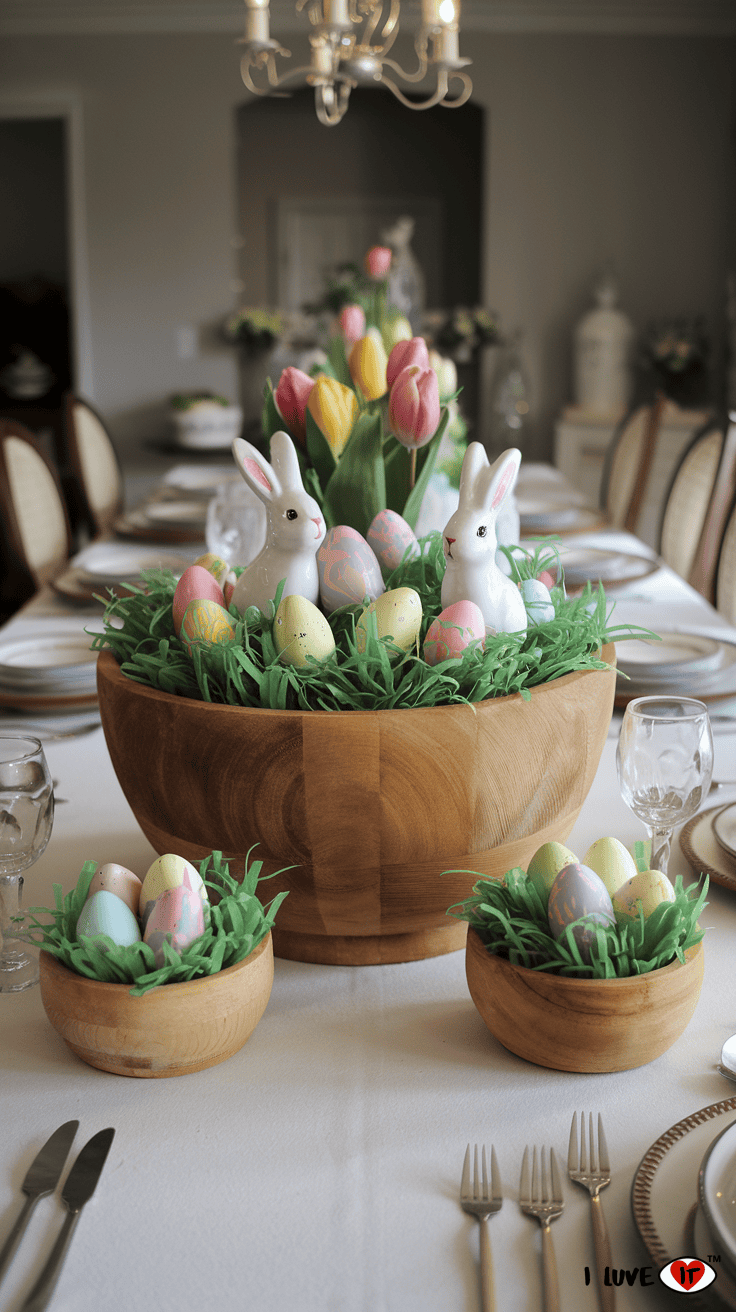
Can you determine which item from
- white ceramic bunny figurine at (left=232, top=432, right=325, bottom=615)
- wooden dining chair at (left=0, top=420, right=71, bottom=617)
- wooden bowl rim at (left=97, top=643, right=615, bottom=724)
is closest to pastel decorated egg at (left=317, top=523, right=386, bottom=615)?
white ceramic bunny figurine at (left=232, top=432, right=325, bottom=615)

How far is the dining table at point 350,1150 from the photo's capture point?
0.48m

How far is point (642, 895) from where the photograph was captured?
1.99ft

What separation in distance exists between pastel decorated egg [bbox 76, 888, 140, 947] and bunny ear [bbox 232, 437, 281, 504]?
0.96 ft

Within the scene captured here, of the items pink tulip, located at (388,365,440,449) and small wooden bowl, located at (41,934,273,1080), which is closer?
small wooden bowl, located at (41,934,273,1080)

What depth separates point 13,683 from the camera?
125cm

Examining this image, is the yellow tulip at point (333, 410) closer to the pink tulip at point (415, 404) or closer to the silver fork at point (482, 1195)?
the pink tulip at point (415, 404)

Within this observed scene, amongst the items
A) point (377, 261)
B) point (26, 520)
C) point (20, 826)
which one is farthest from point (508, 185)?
point (20, 826)

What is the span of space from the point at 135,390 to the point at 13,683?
15.8 feet

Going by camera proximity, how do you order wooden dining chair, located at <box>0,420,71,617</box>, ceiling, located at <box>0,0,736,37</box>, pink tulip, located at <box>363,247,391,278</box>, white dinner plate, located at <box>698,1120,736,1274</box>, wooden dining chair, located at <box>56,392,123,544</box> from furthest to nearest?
ceiling, located at <box>0,0,736,37</box>
wooden dining chair, located at <box>56,392,123,544</box>
wooden dining chair, located at <box>0,420,71,617</box>
pink tulip, located at <box>363,247,391,278</box>
white dinner plate, located at <box>698,1120,736,1274</box>

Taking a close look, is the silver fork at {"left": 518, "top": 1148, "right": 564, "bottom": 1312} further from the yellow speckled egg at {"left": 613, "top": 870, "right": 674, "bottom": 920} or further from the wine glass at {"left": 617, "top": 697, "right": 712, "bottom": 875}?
the wine glass at {"left": 617, "top": 697, "right": 712, "bottom": 875}

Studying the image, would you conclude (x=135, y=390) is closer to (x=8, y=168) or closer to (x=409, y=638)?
(x=8, y=168)

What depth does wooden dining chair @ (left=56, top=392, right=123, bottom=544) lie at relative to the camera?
125 inches

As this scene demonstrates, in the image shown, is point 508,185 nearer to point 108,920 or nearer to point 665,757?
point 665,757

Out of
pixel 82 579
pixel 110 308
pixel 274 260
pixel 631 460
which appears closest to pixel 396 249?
pixel 274 260
